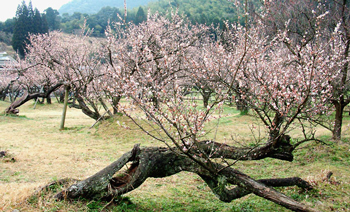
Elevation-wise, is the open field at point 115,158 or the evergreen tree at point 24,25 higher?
the evergreen tree at point 24,25

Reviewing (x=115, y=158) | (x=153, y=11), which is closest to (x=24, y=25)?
(x=153, y=11)

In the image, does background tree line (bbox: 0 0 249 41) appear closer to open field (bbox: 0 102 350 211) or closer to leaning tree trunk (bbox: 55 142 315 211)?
open field (bbox: 0 102 350 211)

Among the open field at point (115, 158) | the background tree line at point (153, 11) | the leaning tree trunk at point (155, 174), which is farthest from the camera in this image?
the background tree line at point (153, 11)

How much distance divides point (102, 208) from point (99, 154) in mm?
5849

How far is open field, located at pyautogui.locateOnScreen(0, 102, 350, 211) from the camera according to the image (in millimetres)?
4737

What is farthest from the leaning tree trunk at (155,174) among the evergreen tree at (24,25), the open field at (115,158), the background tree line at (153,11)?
the evergreen tree at (24,25)

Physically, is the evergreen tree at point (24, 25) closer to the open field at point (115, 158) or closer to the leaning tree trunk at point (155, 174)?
the open field at point (115, 158)

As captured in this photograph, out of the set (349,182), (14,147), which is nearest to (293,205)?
(349,182)

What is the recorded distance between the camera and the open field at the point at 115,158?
474 cm

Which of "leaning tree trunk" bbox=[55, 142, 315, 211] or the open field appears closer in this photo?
"leaning tree trunk" bbox=[55, 142, 315, 211]

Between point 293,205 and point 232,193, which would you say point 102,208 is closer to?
point 232,193

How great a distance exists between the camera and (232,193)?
4527 millimetres

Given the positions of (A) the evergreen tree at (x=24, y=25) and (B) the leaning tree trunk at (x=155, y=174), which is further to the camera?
(A) the evergreen tree at (x=24, y=25)

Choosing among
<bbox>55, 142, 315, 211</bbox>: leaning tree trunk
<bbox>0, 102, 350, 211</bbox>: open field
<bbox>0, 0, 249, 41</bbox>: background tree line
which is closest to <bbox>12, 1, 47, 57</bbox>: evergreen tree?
<bbox>0, 0, 249, 41</bbox>: background tree line
